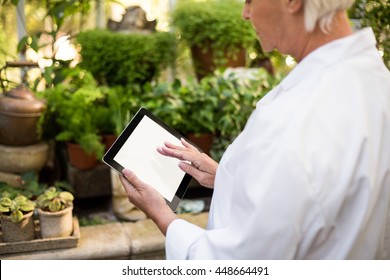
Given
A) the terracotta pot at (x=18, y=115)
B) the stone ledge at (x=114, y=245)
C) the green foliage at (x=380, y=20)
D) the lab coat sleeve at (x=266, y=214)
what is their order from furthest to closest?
the terracotta pot at (x=18, y=115), the stone ledge at (x=114, y=245), the green foliage at (x=380, y=20), the lab coat sleeve at (x=266, y=214)

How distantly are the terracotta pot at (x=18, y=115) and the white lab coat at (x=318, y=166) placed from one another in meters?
1.88

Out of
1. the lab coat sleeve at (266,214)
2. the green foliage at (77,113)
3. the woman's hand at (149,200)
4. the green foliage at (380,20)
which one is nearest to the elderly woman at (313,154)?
the lab coat sleeve at (266,214)

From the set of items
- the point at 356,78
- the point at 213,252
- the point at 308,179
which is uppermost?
the point at 356,78

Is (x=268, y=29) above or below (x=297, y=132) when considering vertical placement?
above

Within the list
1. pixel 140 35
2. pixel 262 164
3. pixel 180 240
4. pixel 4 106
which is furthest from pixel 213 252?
pixel 140 35

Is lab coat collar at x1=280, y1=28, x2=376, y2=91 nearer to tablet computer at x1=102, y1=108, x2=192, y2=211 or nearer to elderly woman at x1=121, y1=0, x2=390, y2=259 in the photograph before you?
elderly woman at x1=121, y1=0, x2=390, y2=259

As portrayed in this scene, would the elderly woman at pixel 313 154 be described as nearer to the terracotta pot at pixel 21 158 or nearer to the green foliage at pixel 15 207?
the green foliage at pixel 15 207

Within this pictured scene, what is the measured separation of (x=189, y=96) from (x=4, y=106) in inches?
44.7

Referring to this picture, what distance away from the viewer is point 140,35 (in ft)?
10.7

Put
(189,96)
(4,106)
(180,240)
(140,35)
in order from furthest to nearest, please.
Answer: (140,35) → (189,96) → (4,106) → (180,240)

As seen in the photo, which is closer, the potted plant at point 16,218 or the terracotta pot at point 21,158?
the potted plant at point 16,218

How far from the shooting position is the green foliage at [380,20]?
1.94 meters

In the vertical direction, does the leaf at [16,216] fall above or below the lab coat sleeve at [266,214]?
below
